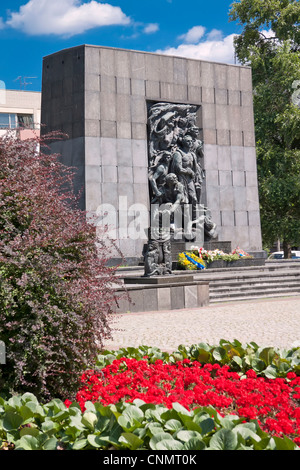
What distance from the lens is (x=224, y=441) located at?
3.55m

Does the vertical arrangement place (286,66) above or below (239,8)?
below

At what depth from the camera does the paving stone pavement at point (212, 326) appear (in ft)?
30.1

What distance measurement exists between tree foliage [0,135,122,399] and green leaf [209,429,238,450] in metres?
1.78

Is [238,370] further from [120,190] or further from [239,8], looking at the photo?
[239,8]

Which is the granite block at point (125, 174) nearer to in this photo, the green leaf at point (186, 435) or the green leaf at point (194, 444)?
the green leaf at point (186, 435)

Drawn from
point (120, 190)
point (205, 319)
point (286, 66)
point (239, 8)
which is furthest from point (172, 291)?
point (239, 8)

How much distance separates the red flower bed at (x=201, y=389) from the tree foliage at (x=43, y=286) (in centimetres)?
39

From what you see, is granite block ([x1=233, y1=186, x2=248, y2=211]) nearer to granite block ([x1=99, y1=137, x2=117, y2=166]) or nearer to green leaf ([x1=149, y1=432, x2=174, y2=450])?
granite block ([x1=99, y1=137, x2=117, y2=166])

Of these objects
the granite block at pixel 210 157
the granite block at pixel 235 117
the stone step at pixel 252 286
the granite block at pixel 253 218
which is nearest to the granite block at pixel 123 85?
the granite block at pixel 210 157

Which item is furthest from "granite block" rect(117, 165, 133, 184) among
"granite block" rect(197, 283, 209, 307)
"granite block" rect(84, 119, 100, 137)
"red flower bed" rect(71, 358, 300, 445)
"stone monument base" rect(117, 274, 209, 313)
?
"red flower bed" rect(71, 358, 300, 445)

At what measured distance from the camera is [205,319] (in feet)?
40.0

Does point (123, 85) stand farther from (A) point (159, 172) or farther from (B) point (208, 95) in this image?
(B) point (208, 95)

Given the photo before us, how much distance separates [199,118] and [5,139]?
19046 mm
